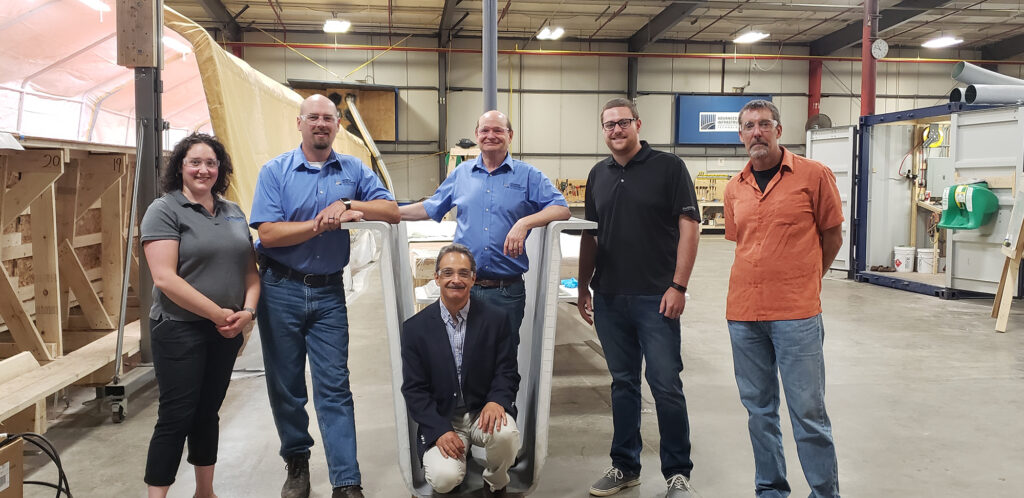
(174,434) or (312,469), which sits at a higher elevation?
(174,434)

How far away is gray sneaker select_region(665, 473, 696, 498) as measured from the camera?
2.72 meters

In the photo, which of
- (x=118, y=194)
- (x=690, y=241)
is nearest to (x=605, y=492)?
(x=690, y=241)

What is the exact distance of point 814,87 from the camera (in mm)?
18094

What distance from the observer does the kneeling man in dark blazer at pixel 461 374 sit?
2408 mm

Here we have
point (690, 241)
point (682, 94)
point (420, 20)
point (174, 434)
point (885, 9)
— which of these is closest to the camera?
point (174, 434)

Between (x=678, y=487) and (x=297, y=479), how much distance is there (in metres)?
1.64

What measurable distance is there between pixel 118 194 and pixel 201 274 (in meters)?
2.95

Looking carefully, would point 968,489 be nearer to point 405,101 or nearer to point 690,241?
point 690,241

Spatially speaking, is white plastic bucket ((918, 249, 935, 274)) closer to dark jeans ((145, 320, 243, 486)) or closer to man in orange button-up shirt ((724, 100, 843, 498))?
man in orange button-up shirt ((724, 100, 843, 498))

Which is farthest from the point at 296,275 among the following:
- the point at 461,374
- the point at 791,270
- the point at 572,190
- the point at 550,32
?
the point at 572,190

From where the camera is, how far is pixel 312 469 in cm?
324

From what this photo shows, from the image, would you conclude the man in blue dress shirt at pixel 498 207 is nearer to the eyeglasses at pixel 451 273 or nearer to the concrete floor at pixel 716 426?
the eyeglasses at pixel 451 273

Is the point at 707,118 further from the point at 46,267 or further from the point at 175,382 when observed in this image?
the point at 175,382

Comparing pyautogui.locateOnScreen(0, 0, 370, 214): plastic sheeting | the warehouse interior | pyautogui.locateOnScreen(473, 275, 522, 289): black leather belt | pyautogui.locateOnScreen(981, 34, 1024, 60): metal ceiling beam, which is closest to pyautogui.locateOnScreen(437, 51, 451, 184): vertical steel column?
the warehouse interior
